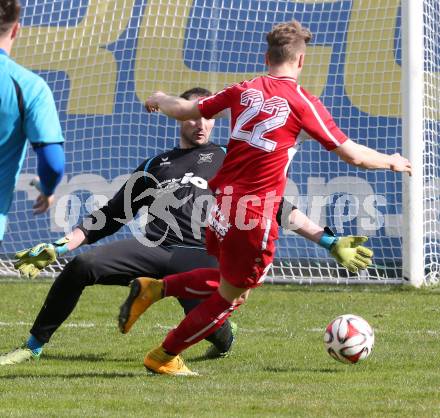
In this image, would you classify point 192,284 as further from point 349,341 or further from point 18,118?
point 18,118

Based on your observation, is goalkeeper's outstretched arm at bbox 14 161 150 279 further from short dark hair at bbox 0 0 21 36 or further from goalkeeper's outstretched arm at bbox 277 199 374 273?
short dark hair at bbox 0 0 21 36

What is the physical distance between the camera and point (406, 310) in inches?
387

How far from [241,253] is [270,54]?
3.76 ft

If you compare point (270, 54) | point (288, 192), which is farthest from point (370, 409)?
point (288, 192)

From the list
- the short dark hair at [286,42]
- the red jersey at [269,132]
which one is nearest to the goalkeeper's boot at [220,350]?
the red jersey at [269,132]

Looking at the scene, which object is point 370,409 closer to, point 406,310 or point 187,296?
point 187,296

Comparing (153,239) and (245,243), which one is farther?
(153,239)

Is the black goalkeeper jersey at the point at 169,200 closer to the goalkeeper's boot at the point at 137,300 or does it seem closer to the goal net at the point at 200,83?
the goalkeeper's boot at the point at 137,300

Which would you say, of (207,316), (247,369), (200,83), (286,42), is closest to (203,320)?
(207,316)

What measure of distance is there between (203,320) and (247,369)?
73cm

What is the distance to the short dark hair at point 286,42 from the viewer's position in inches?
237

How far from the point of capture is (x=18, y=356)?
6.95m

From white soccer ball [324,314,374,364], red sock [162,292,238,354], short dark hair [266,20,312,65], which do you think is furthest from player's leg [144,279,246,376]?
short dark hair [266,20,312,65]

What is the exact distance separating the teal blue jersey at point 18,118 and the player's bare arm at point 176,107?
4.30 feet
